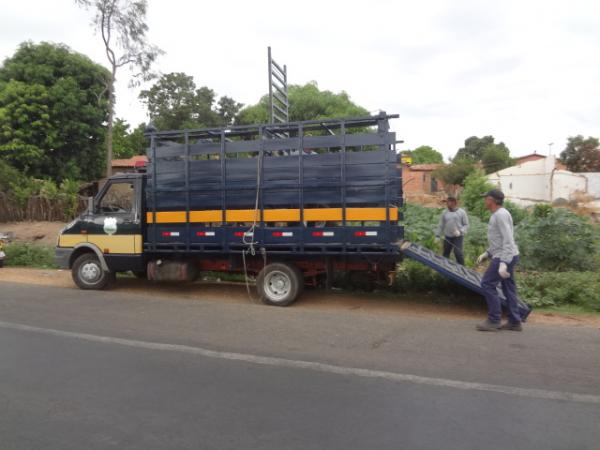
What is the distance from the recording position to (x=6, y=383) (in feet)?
14.9

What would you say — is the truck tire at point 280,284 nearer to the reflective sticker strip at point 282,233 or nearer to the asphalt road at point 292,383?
the reflective sticker strip at point 282,233

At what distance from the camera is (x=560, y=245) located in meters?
10.4

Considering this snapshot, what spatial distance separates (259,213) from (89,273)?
3700mm

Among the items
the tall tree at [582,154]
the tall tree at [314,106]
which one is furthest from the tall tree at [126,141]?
the tall tree at [582,154]

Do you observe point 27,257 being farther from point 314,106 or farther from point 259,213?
point 314,106

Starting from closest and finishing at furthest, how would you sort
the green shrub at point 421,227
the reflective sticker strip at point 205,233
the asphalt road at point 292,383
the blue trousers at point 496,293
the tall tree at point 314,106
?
the asphalt road at point 292,383, the blue trousers at point 496,293, the reflective sticker strip at point 205,233, the green shrub at point 421,227, the tall tree at point 314,106

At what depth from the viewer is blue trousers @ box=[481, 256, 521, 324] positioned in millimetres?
6445

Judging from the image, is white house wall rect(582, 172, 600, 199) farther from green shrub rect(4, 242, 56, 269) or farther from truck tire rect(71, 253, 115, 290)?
truck tire rect(71, 253, 115, 290)

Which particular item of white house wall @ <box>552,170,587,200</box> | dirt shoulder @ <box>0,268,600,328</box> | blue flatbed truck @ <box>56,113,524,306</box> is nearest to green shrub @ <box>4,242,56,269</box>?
dirt shoulder @ <box>0,268,600,328</box>

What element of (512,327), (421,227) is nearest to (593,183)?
(421,227)

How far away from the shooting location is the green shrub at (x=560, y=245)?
1030 cm

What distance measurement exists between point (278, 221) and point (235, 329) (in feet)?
6.89

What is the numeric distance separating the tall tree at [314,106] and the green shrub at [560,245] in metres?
23.0

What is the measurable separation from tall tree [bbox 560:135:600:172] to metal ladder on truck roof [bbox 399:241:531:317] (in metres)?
45.0
